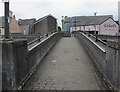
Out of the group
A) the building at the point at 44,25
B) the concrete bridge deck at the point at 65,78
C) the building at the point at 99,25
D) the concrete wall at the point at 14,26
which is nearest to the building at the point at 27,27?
the concrete wall at the point at 14,26

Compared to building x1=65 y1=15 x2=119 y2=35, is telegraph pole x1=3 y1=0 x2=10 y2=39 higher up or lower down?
lower down

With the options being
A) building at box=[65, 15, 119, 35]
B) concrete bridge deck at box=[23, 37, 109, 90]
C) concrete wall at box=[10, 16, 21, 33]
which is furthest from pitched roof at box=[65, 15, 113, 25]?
concrete bridge deck at box=[23, 37, 109, 90]

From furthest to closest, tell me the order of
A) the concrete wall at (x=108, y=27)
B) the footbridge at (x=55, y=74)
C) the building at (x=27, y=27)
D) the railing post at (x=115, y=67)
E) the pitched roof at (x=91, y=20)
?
the pitched roof at (x=91, y=20) < the concrete wall at (x=108, y=27) < the building at (x=27, y=27) < the footbridge at (x=55, y=74) < the railing post at (x=115, y=67)

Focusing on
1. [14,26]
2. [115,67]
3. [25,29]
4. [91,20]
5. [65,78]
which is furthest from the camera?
[91,20]

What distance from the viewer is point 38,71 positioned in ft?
26.9

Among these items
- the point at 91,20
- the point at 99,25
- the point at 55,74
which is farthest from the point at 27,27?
the point at 55,74

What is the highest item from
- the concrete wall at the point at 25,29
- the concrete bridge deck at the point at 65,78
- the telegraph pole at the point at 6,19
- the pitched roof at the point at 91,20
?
the pitched roof at the point at 91,20

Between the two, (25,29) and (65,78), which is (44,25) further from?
(65,78)

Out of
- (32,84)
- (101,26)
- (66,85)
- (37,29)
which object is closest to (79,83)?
(66,85)

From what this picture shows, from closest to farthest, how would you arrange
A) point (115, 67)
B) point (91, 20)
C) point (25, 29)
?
point (115, 67) → point (25, 29) → point (91, 20)

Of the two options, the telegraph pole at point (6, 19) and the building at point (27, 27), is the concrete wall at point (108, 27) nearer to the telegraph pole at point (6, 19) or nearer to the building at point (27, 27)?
the building at point (27, 27)

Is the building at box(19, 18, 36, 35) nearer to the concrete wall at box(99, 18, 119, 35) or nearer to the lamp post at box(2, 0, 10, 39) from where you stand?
the concrete wall at box(99, 18, 119, 35)

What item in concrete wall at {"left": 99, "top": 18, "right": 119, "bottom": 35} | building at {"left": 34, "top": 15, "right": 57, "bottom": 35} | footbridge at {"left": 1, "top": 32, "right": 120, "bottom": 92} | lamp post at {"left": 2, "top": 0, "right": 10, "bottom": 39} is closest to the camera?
footbridge at {"left": 1, "top": 32, "right": 120, "bottom": 92}

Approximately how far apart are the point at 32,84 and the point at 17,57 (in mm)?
1272
